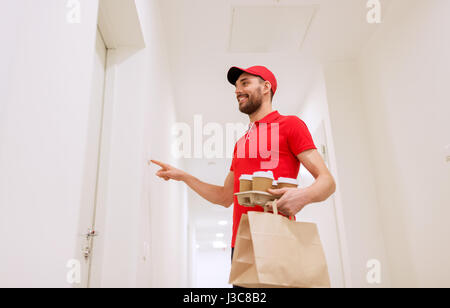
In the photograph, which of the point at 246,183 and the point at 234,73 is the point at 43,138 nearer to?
the point at 246,183

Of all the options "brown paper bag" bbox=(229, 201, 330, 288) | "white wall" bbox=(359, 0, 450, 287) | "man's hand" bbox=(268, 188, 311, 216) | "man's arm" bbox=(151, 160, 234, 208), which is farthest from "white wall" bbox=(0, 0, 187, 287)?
"white wall" bbox=(359, 0, 450, 287)

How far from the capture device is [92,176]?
132 cm

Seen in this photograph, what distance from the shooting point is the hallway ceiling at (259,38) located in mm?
2252

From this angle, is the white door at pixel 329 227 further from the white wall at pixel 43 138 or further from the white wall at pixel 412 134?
the white wall at pixel 43 138

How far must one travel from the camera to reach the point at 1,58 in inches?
20.6

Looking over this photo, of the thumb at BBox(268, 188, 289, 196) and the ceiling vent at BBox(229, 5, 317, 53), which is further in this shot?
the ceiling vent at BBox(229, 5, 317, 53)

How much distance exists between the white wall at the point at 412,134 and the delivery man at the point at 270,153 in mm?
1016

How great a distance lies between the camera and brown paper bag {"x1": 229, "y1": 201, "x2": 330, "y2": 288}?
0.82 m

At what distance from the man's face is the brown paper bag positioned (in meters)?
0.56

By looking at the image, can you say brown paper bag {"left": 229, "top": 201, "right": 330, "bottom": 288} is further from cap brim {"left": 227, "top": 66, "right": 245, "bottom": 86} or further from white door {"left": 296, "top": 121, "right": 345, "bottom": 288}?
white door {"left": 296, "top": 121, "right": 345, "bottom": 288}

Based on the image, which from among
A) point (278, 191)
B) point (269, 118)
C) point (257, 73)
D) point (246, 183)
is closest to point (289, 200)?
point (278, 191)

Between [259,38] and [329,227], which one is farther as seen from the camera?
[329,227]

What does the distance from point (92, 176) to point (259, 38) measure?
1698 millimetres

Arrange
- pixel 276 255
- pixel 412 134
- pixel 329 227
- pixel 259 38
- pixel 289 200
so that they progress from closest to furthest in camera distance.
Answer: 1. pixel 276 255
2. pixel 289 200
3. pixel 412 134
4. pixel 259 38
5. pixel 329 227
